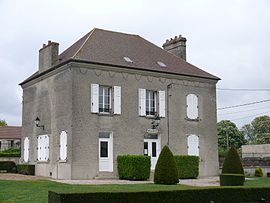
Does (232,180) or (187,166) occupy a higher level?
(187,166)

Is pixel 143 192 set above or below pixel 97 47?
below

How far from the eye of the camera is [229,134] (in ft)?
236

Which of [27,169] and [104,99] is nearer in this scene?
[104,99]

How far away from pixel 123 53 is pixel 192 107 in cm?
551

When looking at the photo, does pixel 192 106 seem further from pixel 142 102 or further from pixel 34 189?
pixel 34 189

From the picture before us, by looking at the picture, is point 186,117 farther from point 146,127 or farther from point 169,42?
point 169,42

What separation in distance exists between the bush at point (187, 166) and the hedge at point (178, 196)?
10.1 meters

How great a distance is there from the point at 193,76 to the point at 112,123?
21.6 ft

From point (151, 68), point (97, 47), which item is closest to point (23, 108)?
point (97, 47)

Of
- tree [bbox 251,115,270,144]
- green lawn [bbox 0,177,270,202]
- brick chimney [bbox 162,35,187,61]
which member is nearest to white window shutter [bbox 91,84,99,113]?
green lawn [bbox 0,177,270,202]

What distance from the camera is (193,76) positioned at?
28.1 metres

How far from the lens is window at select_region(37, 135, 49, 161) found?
2597 cm

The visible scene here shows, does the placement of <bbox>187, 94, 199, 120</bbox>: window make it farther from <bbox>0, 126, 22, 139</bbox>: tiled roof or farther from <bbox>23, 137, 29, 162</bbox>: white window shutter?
<bbox>0, 126, 22, 139</bbox>: tiled roof

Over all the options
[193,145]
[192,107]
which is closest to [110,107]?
[192,107]
